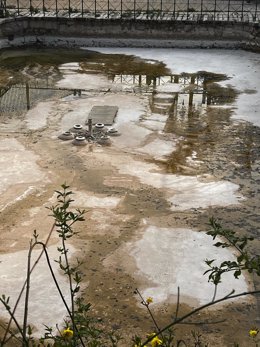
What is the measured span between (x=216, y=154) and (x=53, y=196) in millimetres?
3481

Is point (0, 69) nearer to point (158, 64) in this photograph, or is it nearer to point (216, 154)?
point (158, 64)

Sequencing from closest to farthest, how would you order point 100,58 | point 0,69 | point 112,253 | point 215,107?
point 112,253 < point 215,107 < point 0,69 < point 100,58

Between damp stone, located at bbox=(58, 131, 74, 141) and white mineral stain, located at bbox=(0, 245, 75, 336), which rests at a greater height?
damp stone, located at bbox=(58, 131, 74, 141)

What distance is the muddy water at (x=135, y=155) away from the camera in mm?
6953

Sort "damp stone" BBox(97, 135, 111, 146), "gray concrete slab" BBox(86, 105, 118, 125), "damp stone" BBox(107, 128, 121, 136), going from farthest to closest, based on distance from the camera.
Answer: "gray concrete slab" BBox(86, 105, 118, 125) < "damp stone" BBox(107, 128, 121, 136) < "damp stone" BBox(97, 135, 111, 146)

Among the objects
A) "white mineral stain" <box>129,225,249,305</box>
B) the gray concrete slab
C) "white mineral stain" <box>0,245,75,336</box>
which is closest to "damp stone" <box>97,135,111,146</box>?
the gray concrete slab

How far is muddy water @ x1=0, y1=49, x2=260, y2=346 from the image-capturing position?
22.8 feet

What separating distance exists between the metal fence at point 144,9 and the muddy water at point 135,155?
2.98 meters

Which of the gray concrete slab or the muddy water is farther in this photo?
the gray concrete slab

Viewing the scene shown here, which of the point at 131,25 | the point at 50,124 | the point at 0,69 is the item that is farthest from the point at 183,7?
the point at 50,124

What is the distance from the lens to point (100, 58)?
18469mm

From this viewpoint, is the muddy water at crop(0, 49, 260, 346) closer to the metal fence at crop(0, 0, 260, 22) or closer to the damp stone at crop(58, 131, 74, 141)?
the damp stone at crop(58, 131, 74, 141)

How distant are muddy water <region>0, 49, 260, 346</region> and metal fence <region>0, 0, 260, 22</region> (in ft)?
9.79

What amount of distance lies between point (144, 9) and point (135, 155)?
39.2 ft
